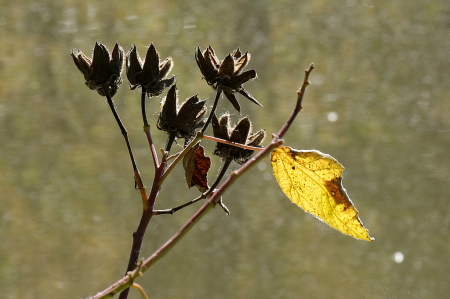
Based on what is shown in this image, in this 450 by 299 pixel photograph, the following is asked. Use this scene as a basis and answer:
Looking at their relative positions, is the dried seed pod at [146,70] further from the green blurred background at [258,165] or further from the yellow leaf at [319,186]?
the green blurred background at [258,165]

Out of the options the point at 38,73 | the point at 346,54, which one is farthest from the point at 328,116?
the point at 38,73

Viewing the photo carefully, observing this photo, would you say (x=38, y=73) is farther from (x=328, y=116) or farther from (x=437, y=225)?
(x=437, y=225)

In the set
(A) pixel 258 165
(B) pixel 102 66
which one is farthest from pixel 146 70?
(A) pixel 258 165

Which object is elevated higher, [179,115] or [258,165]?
[258,165]

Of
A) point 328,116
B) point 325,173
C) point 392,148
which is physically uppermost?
point 328,116

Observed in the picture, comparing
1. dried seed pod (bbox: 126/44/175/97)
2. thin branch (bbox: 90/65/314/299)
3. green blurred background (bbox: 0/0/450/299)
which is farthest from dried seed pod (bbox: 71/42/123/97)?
green blurred background (bbox: 0/0/450/299)

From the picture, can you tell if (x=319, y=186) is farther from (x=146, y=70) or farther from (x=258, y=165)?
(x=258, y=165)

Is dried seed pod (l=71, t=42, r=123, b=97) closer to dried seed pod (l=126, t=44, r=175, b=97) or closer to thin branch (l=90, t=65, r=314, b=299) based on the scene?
dried seed pod (l=126, t=44, r=175, b=97)
